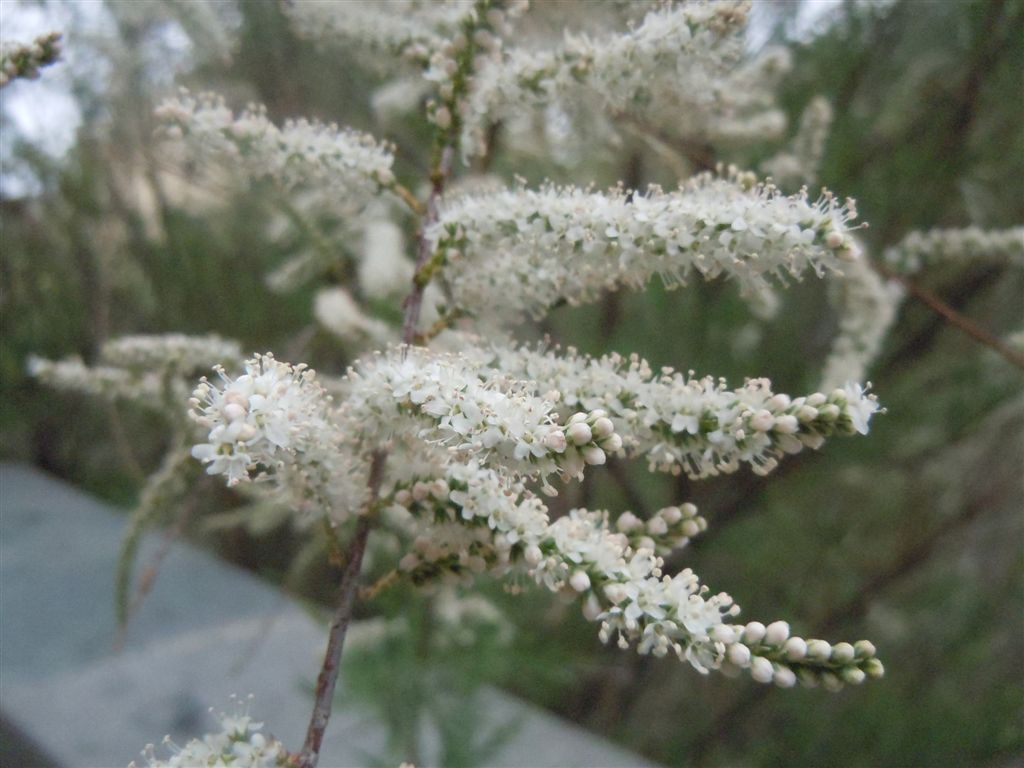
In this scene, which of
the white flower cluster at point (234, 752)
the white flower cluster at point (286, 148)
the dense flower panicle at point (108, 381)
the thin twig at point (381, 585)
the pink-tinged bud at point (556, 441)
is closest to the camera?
the pink-tinged bud at point (556, 441)

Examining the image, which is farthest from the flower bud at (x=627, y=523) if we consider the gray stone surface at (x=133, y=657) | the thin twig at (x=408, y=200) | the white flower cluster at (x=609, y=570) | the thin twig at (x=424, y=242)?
the gray stone surface at (x=133, y=657)

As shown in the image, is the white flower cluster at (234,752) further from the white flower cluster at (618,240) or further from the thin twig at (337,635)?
the white flower cluster at (618,240)

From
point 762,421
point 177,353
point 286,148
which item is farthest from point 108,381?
point 762,421

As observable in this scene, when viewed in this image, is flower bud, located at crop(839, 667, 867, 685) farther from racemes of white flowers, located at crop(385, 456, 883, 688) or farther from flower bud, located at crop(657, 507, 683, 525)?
flower bud, located at crop(657, 507, 683, 525)

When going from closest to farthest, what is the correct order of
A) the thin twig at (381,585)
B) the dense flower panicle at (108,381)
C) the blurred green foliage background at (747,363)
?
the thin twig at (381,585) < the dense flower panicle at (108,381) < the blurred green foliage background at (747,363)

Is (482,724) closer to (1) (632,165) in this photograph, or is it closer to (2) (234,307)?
(1) (632,165)

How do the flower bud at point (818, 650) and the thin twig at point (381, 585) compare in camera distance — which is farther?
the thin twig at point (381, 585)
